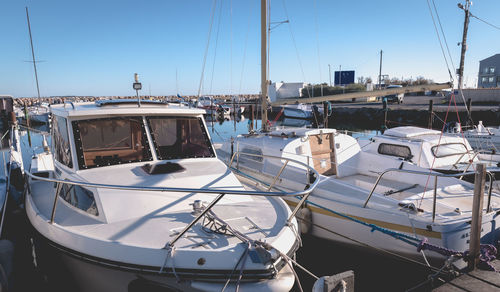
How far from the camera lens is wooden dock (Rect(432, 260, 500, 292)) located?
4289mm

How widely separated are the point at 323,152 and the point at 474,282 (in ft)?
14.7

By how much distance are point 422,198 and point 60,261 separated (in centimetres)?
608

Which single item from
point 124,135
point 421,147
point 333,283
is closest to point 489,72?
point 421,147

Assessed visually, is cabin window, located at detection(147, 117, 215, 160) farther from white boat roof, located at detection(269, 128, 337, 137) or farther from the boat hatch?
the boat hatch

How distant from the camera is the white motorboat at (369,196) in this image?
17.5 ft

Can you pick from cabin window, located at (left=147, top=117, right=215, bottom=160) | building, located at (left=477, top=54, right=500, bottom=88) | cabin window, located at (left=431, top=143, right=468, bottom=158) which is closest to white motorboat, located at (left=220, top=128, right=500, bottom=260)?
cabin window, located at (left=431, top=143, right=468, bottom=158)

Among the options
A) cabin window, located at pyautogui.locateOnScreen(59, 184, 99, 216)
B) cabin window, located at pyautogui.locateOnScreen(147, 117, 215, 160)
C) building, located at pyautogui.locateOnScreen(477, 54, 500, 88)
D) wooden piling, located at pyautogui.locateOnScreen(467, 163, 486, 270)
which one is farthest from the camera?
building, located at pyautogui.locateOnScreen(477, 54, 500, 88)

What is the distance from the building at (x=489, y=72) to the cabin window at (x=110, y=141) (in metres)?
58.0

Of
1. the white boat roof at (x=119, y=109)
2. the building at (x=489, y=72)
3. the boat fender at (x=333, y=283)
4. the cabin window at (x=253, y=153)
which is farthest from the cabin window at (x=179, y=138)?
the building at (x=489, y=72)

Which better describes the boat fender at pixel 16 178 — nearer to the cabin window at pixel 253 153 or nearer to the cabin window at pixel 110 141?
the cabin window at pixel 110 141

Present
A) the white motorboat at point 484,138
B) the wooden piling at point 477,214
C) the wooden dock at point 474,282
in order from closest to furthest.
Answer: the wooden dock at point 474,282, the wooden piling at point 477,214, the white motorboat at point 484,138

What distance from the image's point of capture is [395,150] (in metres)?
9.10

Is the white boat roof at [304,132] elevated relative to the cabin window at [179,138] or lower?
lower

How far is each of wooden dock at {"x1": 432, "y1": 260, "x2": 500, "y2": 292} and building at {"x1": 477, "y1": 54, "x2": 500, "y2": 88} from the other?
182ft
